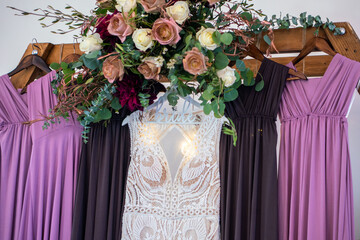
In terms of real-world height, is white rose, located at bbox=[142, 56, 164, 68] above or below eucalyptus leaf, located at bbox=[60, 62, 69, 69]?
below

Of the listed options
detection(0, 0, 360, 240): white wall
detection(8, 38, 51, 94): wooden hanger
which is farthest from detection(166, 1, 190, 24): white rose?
detection(0, 0, 360, 240): white wall

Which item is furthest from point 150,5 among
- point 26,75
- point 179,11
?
point 26,75

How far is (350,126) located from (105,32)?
1.34m

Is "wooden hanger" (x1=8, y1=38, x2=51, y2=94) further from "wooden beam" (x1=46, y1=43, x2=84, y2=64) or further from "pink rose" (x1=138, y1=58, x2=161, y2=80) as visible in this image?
"pink rose" (x1=138, y1=58, x2=161, y2=80)

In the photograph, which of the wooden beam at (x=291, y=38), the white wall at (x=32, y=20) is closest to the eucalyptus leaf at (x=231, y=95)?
the wooden beam at (x=291, y=38)

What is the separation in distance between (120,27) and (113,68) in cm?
14

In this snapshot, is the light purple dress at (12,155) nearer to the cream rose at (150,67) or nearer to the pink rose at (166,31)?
the cream rose at (150,67)

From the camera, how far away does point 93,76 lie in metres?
1.66

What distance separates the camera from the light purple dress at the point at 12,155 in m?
1.84

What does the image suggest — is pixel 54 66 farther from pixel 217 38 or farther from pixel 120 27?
pixel 217 38

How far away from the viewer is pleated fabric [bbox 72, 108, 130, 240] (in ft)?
5.50

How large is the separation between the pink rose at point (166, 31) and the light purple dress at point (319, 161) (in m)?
0.50

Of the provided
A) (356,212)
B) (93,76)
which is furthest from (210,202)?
(356,212)

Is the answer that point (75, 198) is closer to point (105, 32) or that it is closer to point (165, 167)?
point (165, 167)
